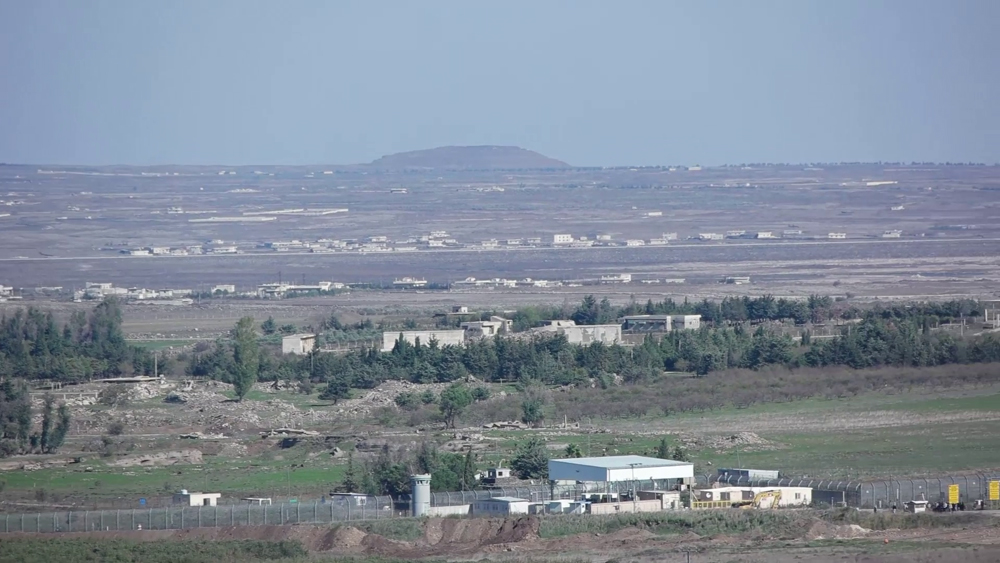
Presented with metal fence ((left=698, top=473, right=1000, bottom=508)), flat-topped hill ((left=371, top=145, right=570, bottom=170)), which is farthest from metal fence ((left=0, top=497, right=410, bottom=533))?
flat-topped hill ((left=371, top=145, right=570, bottom=170))

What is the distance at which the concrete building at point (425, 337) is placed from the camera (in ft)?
152

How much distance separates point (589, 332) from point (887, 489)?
24.8m

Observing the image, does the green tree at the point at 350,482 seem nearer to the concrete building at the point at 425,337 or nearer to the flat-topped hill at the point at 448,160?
the concrete building at the point at 425,337

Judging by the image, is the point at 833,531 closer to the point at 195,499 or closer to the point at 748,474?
the point at 748,474

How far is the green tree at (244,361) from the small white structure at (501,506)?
48.5ft

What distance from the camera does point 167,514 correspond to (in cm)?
2273

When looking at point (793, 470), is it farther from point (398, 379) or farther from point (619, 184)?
point (619, 184)

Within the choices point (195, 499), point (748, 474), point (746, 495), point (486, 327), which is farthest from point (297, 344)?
point (746, 495)

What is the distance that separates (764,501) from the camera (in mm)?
23656

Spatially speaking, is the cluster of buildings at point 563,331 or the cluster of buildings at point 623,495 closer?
the cluster of buildings at point 623,495

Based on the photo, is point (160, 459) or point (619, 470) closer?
point (619, 470)

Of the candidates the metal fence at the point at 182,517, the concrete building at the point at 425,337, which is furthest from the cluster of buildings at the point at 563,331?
the metal fence at the point at 182,517

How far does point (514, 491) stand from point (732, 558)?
4895 mm

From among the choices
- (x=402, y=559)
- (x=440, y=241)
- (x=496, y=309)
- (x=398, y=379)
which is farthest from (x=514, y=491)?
(x=440, y=241)
